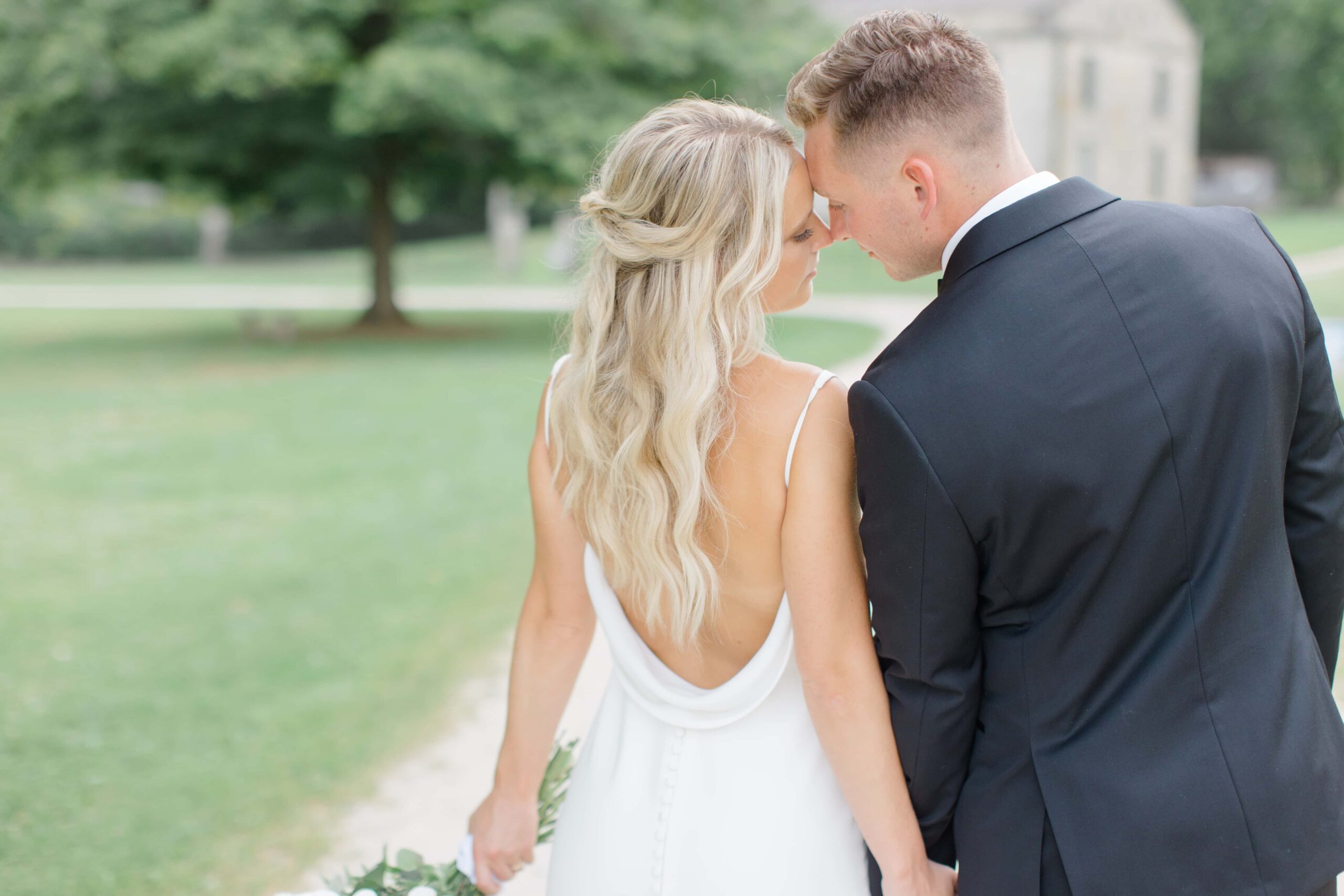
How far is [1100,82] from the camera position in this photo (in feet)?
124

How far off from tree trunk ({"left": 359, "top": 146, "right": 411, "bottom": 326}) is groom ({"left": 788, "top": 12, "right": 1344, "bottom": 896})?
17829 millimetres

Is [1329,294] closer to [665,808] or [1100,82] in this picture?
[665,808]

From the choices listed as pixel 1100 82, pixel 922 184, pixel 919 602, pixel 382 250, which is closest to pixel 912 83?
pixel 922 184

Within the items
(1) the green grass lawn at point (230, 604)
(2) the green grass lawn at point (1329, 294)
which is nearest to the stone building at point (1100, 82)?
(2) the green grass lawn at point (1329, 294)

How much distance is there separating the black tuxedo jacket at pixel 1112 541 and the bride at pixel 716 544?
111mm

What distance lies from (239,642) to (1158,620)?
5.04 metres

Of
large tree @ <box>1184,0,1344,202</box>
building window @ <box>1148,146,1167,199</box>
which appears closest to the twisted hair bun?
building window @ <box>1148,146,1167,199</box>

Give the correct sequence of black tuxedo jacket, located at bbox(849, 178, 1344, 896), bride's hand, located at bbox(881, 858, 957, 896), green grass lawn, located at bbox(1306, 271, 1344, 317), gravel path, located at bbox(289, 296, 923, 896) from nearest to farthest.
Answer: black tuxedo jacket, located at bbox(849, 178, 1344, 896) < bride's hand, located at bbox(881, 858, 957, 896) < gravel path, located at bbox(289, 296, 923, 896) < green grass lawn, located at bbox(1306, 271, 1344, 317)

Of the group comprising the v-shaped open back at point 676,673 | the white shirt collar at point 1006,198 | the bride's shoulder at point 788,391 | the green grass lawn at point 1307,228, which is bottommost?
the green grass lawn at point 1307,228

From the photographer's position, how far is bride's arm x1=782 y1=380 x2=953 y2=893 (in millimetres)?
1769

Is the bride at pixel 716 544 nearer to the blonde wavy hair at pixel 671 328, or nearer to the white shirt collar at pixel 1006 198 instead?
the blonde wavy hair at pixel 671 328

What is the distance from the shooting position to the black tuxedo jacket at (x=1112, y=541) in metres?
1.61

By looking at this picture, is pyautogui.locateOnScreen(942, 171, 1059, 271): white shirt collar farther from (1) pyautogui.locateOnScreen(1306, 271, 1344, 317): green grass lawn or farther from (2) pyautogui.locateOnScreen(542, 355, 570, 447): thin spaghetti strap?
(1) pyautogui.locateOnScreen(1306, 271, 1344, 317): green grass lawn

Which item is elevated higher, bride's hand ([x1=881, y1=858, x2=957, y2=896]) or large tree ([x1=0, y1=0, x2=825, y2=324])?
large tree ([x1=0, y1=0, x2=825, y2=324])
